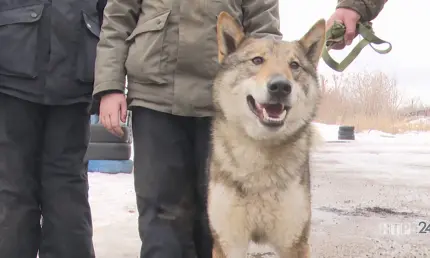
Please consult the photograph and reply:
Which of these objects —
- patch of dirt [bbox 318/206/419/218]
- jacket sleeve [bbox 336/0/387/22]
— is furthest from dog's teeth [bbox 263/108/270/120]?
patch of dirt [bbox 318/206/419/218]

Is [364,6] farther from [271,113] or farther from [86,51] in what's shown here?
[86,51]

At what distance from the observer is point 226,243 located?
218cm

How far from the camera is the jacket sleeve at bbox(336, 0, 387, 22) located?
8.07ft

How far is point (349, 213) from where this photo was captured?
5027mm

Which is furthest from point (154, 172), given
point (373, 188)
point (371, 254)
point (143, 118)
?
point (373, 188)

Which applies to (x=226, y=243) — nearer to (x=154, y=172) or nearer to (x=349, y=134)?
(x=154, y=172)

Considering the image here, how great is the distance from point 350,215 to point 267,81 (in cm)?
322

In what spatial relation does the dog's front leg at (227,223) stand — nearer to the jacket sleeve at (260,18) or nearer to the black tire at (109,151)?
the jacket sleeve at (260,18)


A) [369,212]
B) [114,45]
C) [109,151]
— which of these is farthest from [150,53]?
[109,151]

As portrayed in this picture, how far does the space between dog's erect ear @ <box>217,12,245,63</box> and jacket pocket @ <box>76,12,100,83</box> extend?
0.63 m

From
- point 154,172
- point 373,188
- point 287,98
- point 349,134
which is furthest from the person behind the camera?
point 349,134

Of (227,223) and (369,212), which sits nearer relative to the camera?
(227,223)

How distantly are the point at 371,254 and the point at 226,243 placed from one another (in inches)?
74.9

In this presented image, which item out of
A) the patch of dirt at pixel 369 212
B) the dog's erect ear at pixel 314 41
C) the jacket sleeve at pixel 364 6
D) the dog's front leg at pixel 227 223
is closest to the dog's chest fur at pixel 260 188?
the dog's front leg at pixel 227 223
